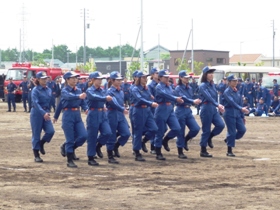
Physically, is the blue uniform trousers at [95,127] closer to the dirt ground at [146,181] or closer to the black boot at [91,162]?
the black boot at [91,162]

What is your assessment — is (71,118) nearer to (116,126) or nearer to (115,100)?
(115,100)

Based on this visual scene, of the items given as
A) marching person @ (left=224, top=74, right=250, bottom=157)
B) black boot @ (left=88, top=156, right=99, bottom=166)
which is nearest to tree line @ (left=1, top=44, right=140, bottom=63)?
marching person @ (left=224, top=74, right=250, bottom=157)

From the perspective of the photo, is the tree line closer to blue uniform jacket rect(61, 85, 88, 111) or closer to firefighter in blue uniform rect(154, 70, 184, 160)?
firefighter in blue uniform rect(154, 70, 184, 160)

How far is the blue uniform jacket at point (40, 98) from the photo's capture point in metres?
15.4

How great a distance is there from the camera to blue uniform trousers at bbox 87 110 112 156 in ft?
48.6

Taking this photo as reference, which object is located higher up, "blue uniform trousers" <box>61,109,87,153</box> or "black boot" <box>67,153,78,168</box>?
"blue uniform trousers" <box>61,109,87,153</box>

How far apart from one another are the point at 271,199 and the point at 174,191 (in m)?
1.60

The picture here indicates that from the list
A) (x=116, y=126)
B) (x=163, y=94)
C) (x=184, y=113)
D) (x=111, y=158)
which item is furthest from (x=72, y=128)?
(x=184, y=113)

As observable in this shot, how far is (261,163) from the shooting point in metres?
15.3

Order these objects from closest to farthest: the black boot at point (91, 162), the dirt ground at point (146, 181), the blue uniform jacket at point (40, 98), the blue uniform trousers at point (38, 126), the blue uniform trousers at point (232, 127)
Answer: the dirt ground at point (146, 181), the black boot at point (91, 162), the blue uniform jacket at point (40, 98), the blue uniform trousers at point (38, 126), the blue uniform trousers at point (232, 127)

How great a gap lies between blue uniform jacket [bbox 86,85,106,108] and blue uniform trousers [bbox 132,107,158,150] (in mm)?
1201

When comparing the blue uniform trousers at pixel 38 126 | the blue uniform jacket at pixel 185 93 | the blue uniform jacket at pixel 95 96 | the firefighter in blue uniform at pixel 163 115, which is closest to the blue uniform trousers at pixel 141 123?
the firefighter in blue uniform at pixel 163 115

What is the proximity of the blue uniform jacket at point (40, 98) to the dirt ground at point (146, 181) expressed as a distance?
46.0 inches

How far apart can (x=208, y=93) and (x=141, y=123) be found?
5.69 feet
